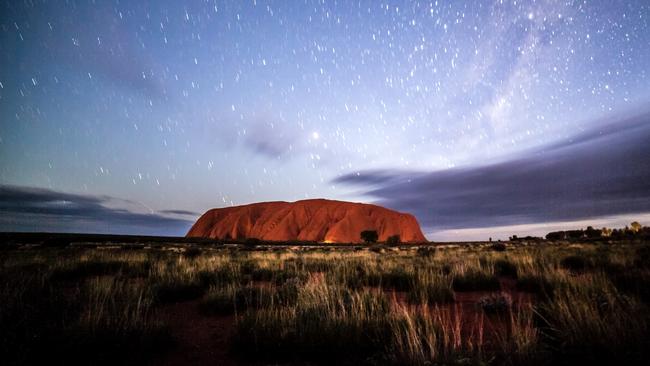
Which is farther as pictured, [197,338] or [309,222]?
[309,222]

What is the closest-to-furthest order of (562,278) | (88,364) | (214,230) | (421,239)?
(88,364)
(562,278)
(421,239)
(214,230)

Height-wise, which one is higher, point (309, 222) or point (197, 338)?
point (309, 222)

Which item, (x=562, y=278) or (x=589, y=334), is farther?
(x=562, y=278)

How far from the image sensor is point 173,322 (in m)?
5.58

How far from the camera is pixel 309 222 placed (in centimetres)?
13175

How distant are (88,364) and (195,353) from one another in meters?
1.16

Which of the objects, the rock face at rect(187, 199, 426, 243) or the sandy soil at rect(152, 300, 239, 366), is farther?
the rock face at rect(187, 199, 426, 243)

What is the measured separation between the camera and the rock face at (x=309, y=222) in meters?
122

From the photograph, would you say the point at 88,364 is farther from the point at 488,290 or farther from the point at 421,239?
the point at 421,239

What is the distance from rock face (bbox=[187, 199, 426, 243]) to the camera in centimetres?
12244

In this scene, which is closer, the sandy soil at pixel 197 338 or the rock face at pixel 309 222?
the sandy soil at pixel 197 338

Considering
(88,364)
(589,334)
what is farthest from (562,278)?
(88,364)

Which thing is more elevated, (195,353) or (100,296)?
(100,296)

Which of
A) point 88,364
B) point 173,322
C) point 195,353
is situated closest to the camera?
point 88,364
